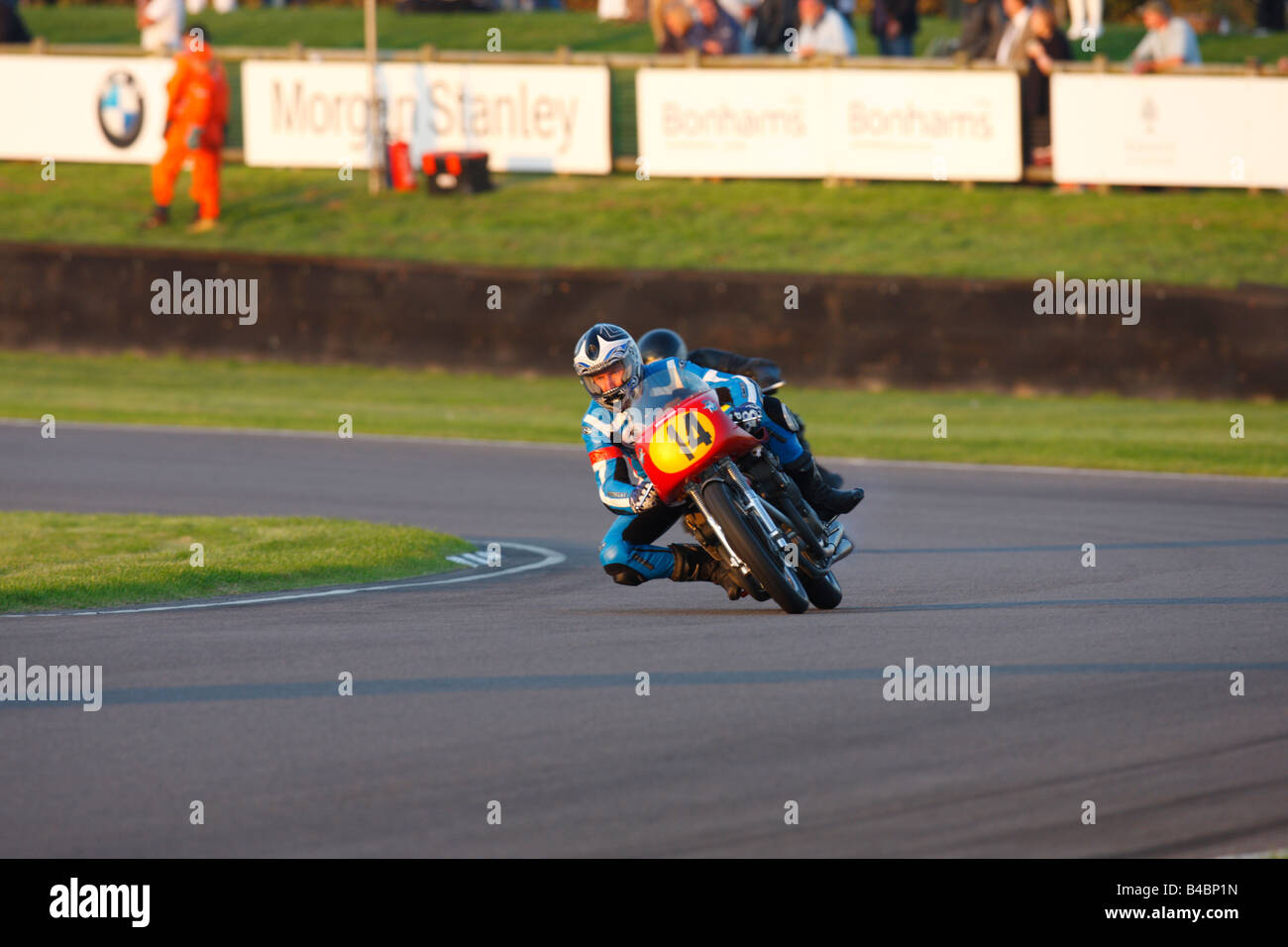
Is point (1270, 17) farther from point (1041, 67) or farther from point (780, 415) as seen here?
point (780, 415)

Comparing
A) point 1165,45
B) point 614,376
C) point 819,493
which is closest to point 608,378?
point 614,376

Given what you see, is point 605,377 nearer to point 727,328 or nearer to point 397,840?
point 397,840

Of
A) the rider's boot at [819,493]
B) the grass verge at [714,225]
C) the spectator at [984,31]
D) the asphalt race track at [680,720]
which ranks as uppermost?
the spectator at [984,31]

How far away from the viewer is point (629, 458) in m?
8.95

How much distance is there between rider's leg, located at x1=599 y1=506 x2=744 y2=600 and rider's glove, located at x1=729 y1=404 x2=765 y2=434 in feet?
1.69

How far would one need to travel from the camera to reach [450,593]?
34.5 feet

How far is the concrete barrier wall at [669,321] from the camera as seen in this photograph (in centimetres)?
1889

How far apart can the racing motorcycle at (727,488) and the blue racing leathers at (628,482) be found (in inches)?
3.9

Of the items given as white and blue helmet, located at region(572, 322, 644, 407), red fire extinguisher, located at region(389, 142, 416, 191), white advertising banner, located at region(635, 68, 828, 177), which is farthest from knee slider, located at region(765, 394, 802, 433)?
red fire extinguisher, located at region(389, 142, 416, 191)

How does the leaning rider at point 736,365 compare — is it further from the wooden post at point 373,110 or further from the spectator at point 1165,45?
the wooden post at point 373,110

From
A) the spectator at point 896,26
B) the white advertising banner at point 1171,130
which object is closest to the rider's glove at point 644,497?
the white advertising banner at point 1171,130

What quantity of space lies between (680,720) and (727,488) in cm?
186

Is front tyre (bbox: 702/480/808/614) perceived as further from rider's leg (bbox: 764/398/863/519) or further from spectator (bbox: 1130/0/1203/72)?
spectator (bbox: 1130/0/1203/72)
